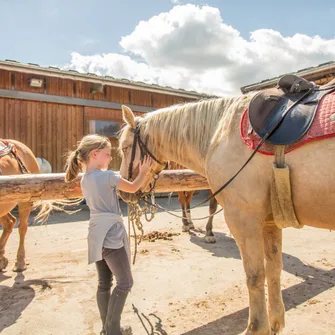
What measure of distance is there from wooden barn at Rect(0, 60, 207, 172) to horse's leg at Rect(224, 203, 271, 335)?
841 cm

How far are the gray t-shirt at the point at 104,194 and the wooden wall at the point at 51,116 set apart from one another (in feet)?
21.2

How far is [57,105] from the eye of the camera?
957cm

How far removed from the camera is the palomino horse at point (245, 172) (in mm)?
1693

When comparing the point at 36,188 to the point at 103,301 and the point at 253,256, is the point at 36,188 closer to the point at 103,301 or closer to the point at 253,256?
the point at 103,301

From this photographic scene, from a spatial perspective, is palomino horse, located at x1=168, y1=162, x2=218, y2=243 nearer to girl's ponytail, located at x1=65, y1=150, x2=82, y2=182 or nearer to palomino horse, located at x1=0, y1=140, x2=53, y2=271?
palomino horse, located at x1=0, y1=140, x2=53, y2=271

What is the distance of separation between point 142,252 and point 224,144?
322cm

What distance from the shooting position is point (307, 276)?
12.3ft

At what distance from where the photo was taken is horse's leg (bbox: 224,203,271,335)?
6.28ft

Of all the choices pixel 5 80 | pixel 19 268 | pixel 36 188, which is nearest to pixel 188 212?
pixel 19 268

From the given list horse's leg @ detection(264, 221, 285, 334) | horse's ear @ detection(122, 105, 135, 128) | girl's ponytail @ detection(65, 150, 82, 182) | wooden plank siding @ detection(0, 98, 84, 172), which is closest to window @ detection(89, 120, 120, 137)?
wooden plank siding @ detection(0, 98, 84, 172)

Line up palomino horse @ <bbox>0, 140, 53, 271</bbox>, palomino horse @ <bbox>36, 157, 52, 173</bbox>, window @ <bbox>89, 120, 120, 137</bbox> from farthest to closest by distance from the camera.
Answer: window @ <bbox>89, 120, 120, 137</bbox>
palomino horse @ <bbox>36, 157, 52, 173</bbox>
palomino horse @ <bbox>0, 140, 53, 271</bbox>

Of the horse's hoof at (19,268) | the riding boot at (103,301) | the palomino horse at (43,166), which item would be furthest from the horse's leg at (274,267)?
the palomino horse at (43,166)

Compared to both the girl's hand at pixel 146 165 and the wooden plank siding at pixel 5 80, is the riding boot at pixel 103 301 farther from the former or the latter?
the wooden plank siding at pixel 5 80

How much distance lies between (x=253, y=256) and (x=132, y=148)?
1323 mm
